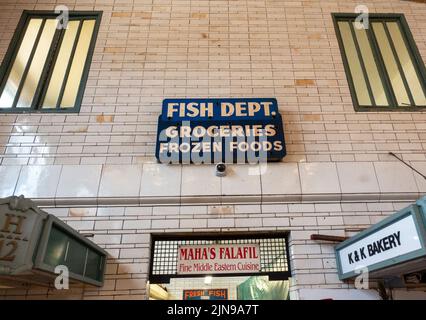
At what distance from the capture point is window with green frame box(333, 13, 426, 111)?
14.6 feet

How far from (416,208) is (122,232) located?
277cm

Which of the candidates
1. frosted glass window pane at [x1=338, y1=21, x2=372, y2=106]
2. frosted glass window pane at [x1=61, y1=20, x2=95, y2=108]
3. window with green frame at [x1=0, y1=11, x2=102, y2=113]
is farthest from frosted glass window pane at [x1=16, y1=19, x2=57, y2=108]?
frosted glass window pane at [x1=338, y1=21, x2=372, y2=106]

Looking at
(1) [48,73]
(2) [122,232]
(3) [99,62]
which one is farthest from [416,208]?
(1) [48,73]

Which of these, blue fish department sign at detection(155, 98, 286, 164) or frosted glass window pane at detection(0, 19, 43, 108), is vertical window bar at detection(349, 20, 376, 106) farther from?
frosted glass window pane at detection(0, 19, 43, 108)

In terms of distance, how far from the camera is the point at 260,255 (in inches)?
140

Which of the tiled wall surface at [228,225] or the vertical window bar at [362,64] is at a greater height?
the vertical window bar at [362,64]

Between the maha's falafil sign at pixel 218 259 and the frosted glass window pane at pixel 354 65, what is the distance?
8.47ft

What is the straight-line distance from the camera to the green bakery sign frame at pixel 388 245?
7.11 feet

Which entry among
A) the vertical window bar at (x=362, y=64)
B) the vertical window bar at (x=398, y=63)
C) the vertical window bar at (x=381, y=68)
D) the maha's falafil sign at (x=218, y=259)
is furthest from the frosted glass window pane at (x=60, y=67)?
the vertical window bar at (x=398, y=63)

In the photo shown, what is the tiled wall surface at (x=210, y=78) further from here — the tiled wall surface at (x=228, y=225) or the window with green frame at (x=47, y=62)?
the tiled wall surface at (x=228, y=225)

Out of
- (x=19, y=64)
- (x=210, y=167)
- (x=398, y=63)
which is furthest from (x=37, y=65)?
(x=398, y=63)

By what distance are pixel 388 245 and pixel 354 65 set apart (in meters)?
3.11

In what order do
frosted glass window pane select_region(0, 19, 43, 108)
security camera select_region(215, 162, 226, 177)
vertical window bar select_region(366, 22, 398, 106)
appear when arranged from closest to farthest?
security camera select_region(215, 162, 226, 177) < frosted glass window pane select_region(0, 19, 43, 108) < vertical window bar select_region(366, 22, 398, 106)

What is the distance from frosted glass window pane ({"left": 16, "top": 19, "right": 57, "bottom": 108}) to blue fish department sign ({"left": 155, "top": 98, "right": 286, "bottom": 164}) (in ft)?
6.24
